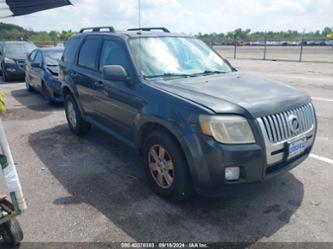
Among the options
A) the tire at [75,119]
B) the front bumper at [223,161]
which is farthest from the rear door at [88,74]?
the front bumper at [223,161]

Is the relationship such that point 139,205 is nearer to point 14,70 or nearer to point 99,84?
point 99,84

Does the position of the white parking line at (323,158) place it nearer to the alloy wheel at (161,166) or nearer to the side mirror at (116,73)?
the alloy wheel at (161,166)

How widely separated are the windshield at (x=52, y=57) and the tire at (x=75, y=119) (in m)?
3.52

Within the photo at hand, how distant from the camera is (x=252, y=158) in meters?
2.96

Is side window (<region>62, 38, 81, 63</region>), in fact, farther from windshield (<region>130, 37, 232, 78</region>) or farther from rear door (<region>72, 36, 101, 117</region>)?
windshield (<region>130, 37, 232, 78</region>)

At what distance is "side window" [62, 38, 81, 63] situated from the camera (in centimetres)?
581

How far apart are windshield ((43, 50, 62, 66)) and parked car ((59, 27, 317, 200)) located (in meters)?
4.90

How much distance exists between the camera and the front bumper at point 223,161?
2.95 m

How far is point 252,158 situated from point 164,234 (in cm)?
109

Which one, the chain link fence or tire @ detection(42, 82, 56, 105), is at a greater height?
tire @ detection(42, 82, 56, 105)

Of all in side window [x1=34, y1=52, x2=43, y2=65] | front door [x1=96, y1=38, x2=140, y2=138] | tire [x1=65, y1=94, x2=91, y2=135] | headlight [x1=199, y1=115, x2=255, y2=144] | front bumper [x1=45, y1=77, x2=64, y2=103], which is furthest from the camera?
side window [x1=34, y1=52, x2=43, y2=65]

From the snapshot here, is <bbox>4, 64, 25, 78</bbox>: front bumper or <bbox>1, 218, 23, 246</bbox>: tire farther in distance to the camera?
<bbox>4, 64, 25, 78</bbox>: front bumper

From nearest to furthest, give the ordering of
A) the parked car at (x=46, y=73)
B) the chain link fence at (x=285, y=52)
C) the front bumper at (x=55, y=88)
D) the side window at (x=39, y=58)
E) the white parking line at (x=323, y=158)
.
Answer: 1. the white parking line at (x=323, y=158)
2. the front bumper at (x=55, y=88)
3. the parked car at (x=46, y=73)
4. the side window at (x=39, y=58)
5. the chain link fence at (x=285, y=52)

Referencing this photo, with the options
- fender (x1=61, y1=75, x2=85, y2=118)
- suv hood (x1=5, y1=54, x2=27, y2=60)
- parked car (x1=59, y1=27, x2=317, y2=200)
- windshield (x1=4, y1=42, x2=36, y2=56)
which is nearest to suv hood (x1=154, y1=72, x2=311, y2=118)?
parked car (x1=59, y1=27, x2=317, y2=200)
